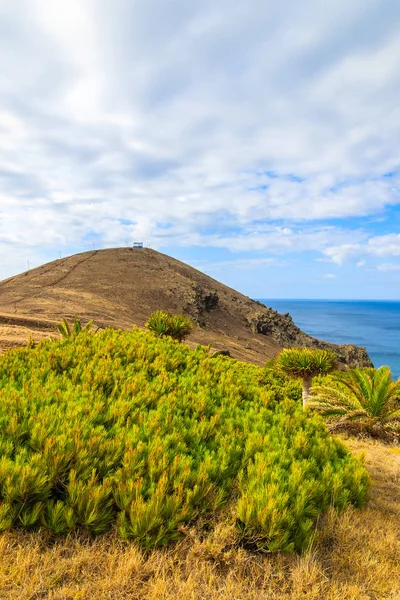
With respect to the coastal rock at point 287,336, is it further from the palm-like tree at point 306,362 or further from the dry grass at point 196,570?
the dry grass at point 196,570

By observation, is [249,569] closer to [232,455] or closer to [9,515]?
[232,455]

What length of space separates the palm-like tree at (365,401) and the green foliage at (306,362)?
100 cm

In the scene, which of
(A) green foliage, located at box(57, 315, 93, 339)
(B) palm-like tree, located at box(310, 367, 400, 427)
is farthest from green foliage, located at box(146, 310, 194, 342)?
(B) palm-like tree, located at box(310, 367, 400, 427)

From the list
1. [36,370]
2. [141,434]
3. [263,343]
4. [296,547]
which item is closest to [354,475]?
[296,547]

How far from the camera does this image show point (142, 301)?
54438 millimetres

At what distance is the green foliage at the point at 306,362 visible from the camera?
10844 millimetres

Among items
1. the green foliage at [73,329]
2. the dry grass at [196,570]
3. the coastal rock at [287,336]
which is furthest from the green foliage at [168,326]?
the coastal rock at [287,336]

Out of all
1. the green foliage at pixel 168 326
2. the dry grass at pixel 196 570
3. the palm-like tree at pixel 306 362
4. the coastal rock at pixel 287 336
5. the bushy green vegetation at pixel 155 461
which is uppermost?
the coastal rock at pixel 287 336

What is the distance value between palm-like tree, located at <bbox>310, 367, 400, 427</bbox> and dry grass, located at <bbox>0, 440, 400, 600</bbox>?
279 inches

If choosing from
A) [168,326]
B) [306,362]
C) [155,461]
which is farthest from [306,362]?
[168,326]

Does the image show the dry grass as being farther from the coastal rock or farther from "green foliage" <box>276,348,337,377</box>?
the coastal rock

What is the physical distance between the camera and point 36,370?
265 inches

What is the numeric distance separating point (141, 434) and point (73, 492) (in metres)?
1.14

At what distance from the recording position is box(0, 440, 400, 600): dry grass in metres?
3.15
